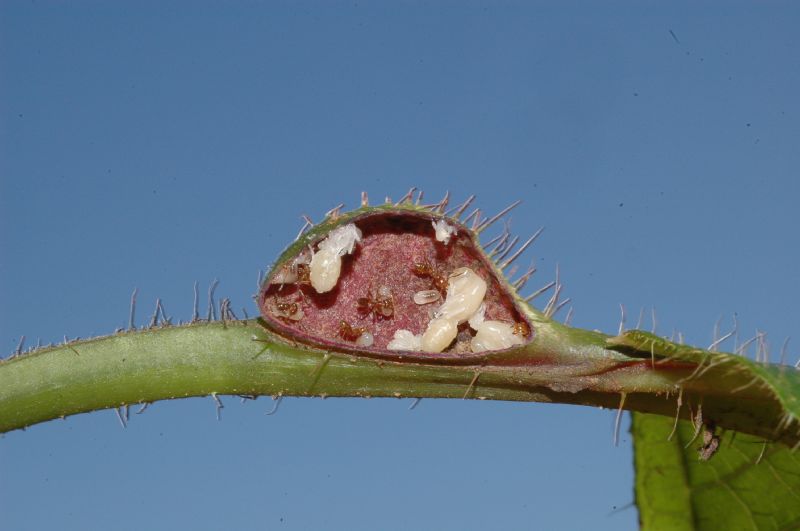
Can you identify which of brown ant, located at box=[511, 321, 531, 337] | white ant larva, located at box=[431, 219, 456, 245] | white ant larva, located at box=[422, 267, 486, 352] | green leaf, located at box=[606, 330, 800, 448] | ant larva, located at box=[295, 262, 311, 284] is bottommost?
green leaf, located at box=[606, 330, 800, 448]

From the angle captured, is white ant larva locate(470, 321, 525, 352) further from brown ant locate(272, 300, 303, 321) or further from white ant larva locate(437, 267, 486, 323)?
brown ant locate(272, 300, 303, 321)

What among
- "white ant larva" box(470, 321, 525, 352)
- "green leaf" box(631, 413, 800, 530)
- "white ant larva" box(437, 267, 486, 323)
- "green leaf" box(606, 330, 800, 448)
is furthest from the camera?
"green leaf" box(631, 413, 800, 530)

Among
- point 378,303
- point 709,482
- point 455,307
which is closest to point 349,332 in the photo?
point 378,303

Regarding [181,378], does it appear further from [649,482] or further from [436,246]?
[649,482]

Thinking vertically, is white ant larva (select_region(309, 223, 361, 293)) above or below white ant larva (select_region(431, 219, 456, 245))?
above

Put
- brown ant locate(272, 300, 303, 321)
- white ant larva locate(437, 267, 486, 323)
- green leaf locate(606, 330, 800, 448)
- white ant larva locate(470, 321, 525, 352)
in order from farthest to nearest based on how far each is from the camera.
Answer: white ant larva locate(437, 267, 486, 323), brown ant locate(272, 300, 303, 321), white ant larva locate(470, 321, 525, 352), green leaf locate(606, 330, 800, 448)

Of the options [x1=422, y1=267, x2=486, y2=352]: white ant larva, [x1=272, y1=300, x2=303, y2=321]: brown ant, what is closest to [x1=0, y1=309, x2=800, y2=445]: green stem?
[x1=272, y1=300, x2=303, y2=321]: brown ant

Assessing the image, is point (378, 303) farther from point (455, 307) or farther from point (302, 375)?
point (302, 375)

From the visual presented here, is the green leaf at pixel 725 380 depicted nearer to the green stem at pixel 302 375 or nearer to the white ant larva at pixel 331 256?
the green stem at pixel 302 375
